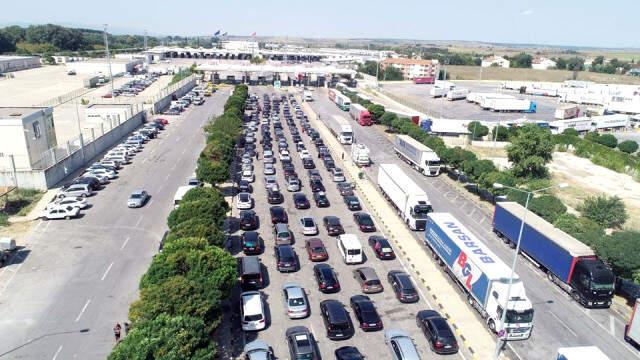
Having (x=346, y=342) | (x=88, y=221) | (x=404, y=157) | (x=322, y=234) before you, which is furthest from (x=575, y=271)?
(x=88, y=221)

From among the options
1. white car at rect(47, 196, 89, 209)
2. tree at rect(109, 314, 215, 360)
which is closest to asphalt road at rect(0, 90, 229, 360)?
white car at rect(47, 196, 89, 209)

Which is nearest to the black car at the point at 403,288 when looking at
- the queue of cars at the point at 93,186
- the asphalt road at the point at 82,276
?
the asphalt road at the point at 82,276

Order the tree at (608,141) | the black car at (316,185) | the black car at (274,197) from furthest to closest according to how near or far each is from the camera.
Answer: the tree at (608,141) < the black car at (316,185) < the black car at (274,197)

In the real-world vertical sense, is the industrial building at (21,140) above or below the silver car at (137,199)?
above

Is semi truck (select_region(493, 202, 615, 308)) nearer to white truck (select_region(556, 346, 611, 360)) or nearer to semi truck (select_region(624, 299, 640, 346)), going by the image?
semi truck (select_region(624, 299, 640, 346))

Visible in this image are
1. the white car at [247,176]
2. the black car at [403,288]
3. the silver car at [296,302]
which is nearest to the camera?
the silver car at [296,302]

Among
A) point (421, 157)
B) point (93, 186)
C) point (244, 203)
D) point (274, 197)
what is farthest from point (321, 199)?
point (93, 186)

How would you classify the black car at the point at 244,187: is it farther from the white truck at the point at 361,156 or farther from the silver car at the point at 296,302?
the silver car at the point at 296,302
